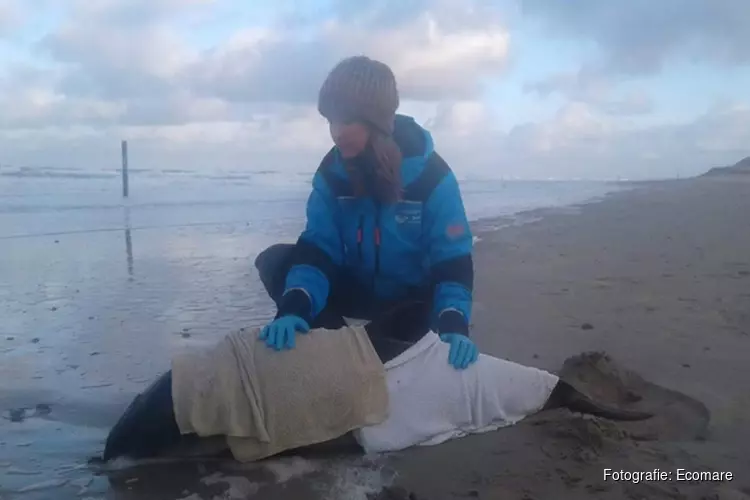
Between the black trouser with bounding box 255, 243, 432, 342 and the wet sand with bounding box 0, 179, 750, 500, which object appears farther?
the black trouser with bounding box 255, 243, 432, 342

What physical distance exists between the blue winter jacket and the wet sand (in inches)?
24.2

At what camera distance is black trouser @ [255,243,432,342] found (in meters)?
3.31

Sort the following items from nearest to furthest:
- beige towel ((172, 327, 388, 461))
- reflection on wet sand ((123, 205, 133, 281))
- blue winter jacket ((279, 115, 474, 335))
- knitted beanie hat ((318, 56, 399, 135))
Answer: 1. beige towel ((172, 327, 388, 461))
2. knitted beanie hat ((318, 56, 399, 135))
3. blue winter jacket ((279, 115, 474, 335))
4. reflection on wet sand ((123, 205, 133, 281))

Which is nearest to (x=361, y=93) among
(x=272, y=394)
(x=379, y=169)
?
(x=379, y=169)

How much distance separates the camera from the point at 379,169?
2994 millimetres

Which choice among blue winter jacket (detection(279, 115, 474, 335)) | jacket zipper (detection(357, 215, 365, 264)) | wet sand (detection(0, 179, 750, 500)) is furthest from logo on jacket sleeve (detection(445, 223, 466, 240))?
wet sand (detection(0, 179, 750, 500))

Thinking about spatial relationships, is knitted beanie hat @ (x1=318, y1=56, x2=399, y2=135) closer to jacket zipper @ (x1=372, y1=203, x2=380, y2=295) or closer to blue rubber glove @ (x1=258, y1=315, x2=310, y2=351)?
jacket zipper @ (x1=372, y1=203, x2=380, y2=295)

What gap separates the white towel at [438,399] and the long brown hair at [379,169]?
632 millimetres

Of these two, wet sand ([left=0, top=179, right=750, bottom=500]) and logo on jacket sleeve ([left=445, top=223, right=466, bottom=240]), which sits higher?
logo on jacket sleeve ([left=445, top=223, right=466, bottom=240])

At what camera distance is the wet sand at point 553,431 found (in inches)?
96.7

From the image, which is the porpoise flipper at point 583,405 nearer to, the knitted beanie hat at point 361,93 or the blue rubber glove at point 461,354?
the blue rubber glove at point 461,354

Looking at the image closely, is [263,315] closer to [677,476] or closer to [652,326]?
[652,326]

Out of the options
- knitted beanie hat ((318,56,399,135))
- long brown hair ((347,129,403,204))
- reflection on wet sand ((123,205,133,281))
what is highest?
knitted beanie hat ((318,56,399,135))

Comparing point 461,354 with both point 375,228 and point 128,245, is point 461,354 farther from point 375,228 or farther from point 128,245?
point 128,245
